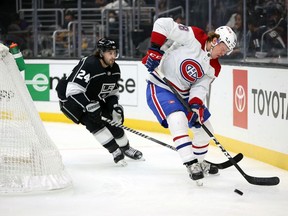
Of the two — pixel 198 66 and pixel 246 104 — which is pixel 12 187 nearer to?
pixel 198 66

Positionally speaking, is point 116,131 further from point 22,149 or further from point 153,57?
point 22,149

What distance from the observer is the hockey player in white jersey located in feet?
16.0

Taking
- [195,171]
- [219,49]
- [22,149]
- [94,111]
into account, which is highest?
[219,49]

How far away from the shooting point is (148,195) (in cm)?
462

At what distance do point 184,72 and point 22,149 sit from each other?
113 cm

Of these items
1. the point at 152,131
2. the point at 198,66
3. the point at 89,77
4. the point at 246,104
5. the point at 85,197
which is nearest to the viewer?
the point at 85,197

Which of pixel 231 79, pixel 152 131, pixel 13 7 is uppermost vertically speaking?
pixel 13 7

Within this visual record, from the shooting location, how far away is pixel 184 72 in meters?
5.03

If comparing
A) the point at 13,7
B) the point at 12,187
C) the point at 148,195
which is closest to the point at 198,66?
the point at 148,195

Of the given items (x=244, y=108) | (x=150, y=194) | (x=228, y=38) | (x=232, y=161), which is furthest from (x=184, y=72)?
(x=244, y=108)

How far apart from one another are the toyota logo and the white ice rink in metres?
0.42

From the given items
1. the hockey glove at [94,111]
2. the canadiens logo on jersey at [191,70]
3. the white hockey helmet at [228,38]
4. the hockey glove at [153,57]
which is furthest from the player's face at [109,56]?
the white hockey helmet at [228,38]

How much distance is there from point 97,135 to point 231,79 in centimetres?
140

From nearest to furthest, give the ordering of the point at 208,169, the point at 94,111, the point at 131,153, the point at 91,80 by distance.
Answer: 1. the point at 208,169
2. the point at 94,111
3. the point at 91,80
4. the point at 131,153
